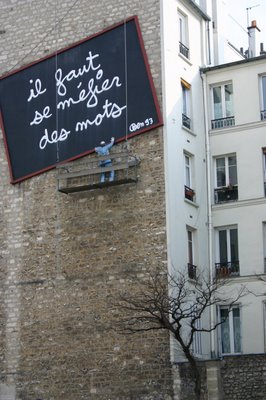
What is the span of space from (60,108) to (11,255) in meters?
5.29

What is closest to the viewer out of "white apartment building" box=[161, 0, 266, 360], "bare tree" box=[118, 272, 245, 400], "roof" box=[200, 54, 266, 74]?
"bare tree" box=[118, 272, 245, 400]

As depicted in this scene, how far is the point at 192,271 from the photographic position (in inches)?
1292

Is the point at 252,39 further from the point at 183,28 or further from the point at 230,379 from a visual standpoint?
the point at 230,379

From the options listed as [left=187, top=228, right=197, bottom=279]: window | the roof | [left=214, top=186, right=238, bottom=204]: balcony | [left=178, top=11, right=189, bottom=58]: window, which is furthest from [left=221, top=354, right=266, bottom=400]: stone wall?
[left=178, top=11, right=189, bottom=58]: window

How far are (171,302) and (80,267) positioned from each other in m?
3.89

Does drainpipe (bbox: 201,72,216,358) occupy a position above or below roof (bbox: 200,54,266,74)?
below

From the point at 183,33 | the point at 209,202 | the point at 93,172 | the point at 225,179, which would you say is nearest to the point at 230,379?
the point at 209,202

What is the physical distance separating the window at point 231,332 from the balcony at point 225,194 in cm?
364

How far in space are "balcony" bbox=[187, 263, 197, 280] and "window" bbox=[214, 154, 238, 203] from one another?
8.76 feet

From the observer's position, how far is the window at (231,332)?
32750 mm

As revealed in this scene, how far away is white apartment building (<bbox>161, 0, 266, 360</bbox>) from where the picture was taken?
3250 centimetres

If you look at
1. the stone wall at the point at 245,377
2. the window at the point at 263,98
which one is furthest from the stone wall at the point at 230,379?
the window at the point at 263,98

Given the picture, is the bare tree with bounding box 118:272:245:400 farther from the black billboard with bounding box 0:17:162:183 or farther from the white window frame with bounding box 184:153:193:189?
the black billboard with bounding box 0:17:162:183

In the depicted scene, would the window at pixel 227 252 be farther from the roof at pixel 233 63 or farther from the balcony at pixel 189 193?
the roof at pixel 233 63
